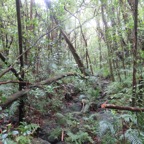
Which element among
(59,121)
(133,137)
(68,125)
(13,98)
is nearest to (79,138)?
(68,125)

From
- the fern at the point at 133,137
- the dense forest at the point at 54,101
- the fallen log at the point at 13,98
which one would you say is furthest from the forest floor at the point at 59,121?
the fern at the point at 133,137

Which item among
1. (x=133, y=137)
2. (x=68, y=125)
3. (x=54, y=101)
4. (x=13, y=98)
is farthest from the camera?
(x=54, y=101)

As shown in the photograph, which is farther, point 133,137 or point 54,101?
point 54,101

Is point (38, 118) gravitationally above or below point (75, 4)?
below

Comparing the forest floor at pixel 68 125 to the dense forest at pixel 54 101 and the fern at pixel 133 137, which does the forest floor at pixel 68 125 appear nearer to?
the dense forest at pixel 54 101

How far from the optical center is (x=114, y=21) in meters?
10.0

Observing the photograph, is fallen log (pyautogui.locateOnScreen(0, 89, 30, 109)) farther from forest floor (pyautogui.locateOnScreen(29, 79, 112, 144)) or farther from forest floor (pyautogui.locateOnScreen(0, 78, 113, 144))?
forest floor (pyautogui.locateOnScreen(29, 79, 112, 144))

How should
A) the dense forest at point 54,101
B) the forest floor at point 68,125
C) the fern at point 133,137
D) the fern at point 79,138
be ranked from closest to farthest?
the fern at point 133,137
the dense forest at point 54,101
the fern at point 79,138
the forest floor at point 68,125

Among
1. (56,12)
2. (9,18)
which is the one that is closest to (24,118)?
(56,12)

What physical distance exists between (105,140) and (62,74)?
9.79 feet

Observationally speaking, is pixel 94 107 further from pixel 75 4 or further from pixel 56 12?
pixel 75 4

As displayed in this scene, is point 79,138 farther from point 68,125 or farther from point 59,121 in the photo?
point 59,121

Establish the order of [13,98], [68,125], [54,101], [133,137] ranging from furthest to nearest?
[54,101] < [68,125] < [13,98] < [133,137]

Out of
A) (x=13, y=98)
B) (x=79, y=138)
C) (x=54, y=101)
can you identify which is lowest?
(x=79, y=138)
